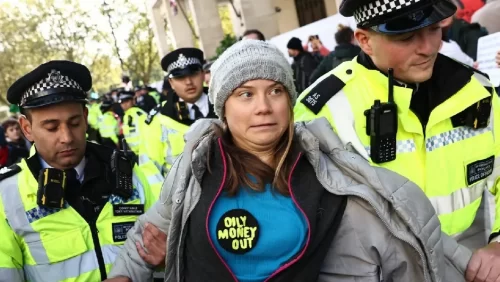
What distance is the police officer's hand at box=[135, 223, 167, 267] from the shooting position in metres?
1.87

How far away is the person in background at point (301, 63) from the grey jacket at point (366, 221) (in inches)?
216

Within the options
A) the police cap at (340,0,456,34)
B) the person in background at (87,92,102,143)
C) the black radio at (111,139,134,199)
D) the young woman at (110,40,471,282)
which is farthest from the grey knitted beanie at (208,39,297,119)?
the person in background at (87,92,102,143)

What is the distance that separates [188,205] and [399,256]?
0.78m

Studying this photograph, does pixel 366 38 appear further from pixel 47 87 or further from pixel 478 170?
pixel 47 87

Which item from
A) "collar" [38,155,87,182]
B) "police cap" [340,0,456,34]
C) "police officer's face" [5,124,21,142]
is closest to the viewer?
"police cap" [340,0,456,34]

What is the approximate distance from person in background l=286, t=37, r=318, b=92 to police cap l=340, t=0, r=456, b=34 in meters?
5.26

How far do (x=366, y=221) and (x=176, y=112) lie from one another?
10.6 feet

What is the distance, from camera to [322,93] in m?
2.03

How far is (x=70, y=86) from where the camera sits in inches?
87.8

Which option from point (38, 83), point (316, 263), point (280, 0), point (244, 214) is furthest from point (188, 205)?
point (280, 0)

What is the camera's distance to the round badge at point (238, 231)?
1580mm

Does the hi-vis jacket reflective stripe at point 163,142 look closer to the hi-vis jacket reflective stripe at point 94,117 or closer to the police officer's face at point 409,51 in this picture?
the police officer's face at point 409,51

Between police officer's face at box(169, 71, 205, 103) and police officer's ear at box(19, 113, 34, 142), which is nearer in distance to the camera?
police officer's ear at box(19, 113, 34, 142)

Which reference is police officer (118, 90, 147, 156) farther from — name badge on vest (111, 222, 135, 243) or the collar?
name badge on vest (111, 222, 135, 243)
